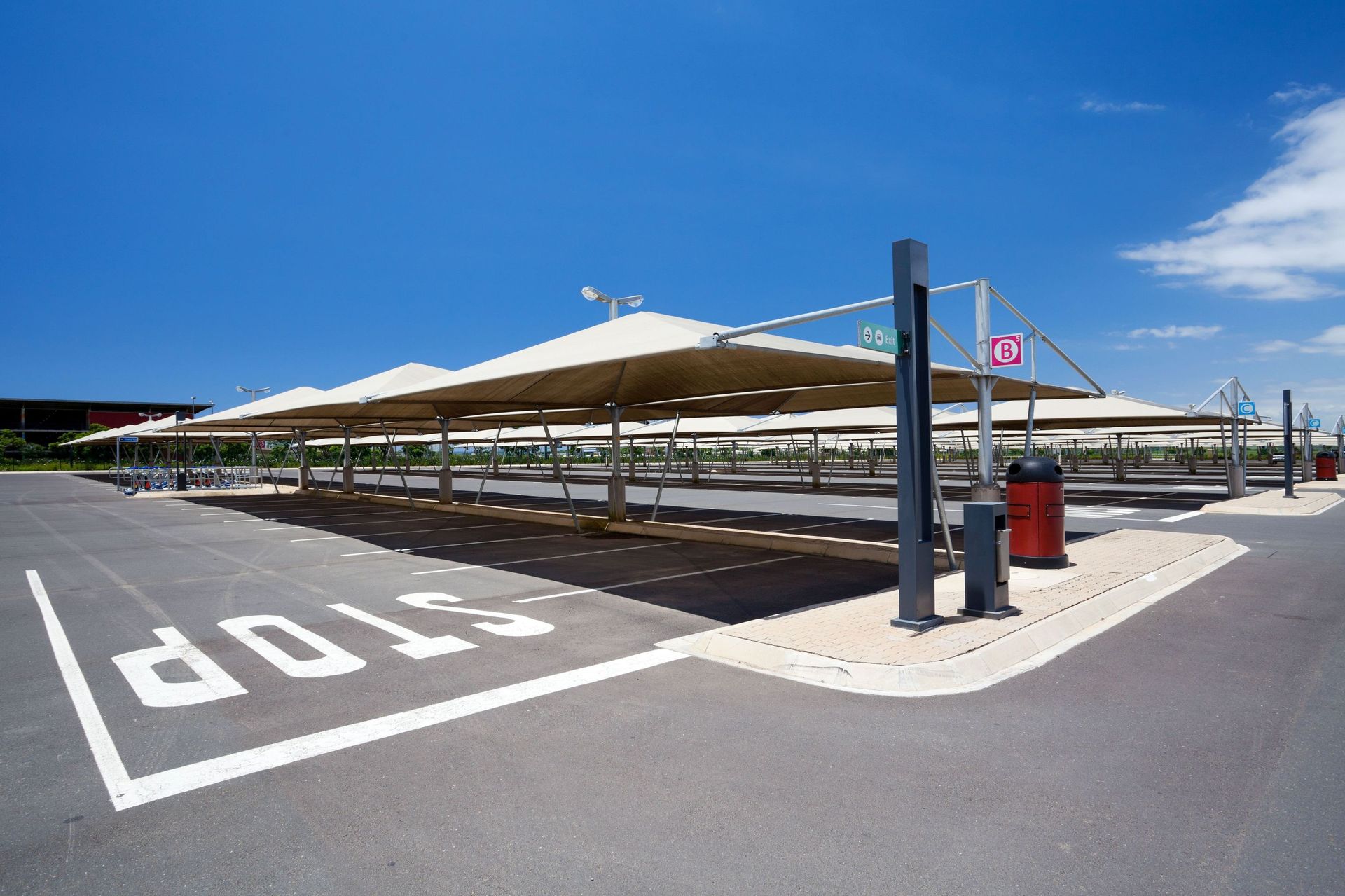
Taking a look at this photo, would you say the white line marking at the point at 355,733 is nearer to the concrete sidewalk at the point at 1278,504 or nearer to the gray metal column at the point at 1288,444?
the concrete sidewalk at the point at 1278,504

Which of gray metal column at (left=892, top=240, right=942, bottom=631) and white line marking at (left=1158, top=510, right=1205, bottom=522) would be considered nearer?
gray metal column at (left=892, top=240, right=942, bottom=631)

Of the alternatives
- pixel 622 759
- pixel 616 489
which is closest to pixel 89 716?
pixel 622 759

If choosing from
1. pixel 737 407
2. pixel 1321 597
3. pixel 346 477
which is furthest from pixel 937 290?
pixel 346 477

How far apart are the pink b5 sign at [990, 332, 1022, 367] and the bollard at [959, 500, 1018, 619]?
3523 mm

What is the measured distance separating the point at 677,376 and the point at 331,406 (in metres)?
10.4

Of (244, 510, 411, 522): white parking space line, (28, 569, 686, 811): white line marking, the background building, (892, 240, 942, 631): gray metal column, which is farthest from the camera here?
the background building

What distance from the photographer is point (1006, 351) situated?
10.6m

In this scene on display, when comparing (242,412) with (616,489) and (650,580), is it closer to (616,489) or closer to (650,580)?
(616,489)

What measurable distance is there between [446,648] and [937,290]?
7674 mm

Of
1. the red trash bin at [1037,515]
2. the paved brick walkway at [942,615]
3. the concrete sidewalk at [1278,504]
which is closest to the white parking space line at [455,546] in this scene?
the paved brick walkway at [942,615]

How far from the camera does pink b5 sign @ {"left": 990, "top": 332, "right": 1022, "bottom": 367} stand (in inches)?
411

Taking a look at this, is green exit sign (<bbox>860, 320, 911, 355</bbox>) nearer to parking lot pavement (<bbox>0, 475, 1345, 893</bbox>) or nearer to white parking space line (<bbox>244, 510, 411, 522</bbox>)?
parking lot pavement (<bbox>0, 475, 1345, 893</bbox>)

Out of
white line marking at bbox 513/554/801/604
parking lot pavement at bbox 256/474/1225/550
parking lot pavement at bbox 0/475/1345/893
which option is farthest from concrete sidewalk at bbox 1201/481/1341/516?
white line marking at bbox 513/554/801/604

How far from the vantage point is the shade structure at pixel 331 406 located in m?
19.4
